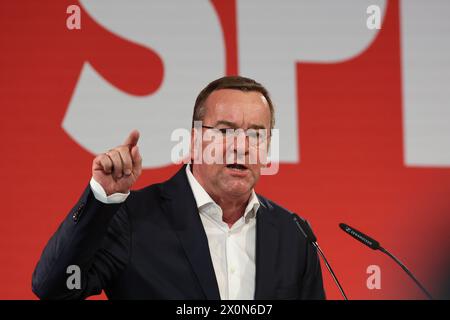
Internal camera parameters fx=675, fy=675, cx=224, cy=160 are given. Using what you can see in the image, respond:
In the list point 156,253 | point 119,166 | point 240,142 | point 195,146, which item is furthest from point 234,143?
point 119,166

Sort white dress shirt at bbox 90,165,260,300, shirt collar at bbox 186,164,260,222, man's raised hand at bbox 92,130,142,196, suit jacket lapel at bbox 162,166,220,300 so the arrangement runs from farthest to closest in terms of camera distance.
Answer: shirt collar at bbox 186,164,260,222
white dress shirt at bbox 90,165,260,300
suit jacket lapel at bbox 162,166,220,300
man's raised hand at bbox 92,130,142,196

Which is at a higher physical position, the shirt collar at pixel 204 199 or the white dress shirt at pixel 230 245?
the shirt collar at pixel 204 199

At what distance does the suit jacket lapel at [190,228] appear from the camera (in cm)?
208

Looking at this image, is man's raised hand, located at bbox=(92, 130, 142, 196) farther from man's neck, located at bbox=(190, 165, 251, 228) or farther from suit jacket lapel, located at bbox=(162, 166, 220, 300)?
man's neck, located at bbox=(190, 165, 251, 228)

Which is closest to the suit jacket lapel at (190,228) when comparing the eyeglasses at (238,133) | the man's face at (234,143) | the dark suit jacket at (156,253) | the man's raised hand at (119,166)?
the dark suit jacket at (156,253)

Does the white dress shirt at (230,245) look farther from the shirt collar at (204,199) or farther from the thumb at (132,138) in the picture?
the thumb at (132,138)

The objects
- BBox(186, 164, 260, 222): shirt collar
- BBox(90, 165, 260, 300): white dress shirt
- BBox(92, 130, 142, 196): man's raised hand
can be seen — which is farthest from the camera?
BBox(186, 164, 260, 222): shirt collar

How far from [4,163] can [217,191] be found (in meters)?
1.20

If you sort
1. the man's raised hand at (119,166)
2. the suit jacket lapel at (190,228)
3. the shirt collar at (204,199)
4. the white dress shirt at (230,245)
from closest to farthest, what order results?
the man's raised hand at (119,166) → the suit jacket lapel at (190,228) → the white dress shirt at (230,245) → the shirt collar at (204,199)

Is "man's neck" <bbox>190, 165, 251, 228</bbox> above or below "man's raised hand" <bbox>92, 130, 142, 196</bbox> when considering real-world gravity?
below

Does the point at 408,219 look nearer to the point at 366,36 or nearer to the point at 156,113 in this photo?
the point at 366,36

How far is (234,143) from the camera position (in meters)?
2.27

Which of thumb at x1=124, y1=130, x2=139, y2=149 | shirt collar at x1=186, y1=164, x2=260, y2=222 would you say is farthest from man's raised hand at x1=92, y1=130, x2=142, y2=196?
shirt collar at x1=186, y1=164, x2=260, y2=222

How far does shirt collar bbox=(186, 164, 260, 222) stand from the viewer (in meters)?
2.32
